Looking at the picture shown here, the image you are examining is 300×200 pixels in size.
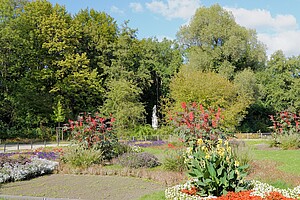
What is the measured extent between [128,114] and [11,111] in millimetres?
12112

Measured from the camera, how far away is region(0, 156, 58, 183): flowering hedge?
9.62 meters

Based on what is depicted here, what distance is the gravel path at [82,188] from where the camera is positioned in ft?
24.9

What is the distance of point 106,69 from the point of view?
3406 centimetres

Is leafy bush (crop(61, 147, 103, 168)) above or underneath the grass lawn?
above

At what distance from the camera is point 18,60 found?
31688 mm

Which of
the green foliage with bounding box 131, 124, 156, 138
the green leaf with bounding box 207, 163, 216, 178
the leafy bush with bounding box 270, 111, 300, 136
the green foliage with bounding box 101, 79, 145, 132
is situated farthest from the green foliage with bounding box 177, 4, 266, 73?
the green leaf with bounding box 207, 163, 216, 178

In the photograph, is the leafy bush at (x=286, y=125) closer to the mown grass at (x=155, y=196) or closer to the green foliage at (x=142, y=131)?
the green foliage at (x=142, y=131)

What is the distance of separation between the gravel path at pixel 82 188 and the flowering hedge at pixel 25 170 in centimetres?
31

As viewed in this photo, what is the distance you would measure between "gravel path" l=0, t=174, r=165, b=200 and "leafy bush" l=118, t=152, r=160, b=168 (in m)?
1.53

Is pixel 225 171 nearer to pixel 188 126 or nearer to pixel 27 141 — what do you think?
pixel 188 126

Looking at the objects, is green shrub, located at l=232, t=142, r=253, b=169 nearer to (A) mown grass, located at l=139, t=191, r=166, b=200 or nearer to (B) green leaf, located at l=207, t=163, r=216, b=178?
(A) mown grass, located at l=139, t=191, r=166, b=200

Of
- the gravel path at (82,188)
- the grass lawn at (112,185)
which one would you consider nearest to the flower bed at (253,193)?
the grass lawn at (112,185)

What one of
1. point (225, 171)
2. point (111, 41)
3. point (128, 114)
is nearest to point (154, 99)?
point (111, 41)

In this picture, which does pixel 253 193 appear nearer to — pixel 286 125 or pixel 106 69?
pixel 286 125
